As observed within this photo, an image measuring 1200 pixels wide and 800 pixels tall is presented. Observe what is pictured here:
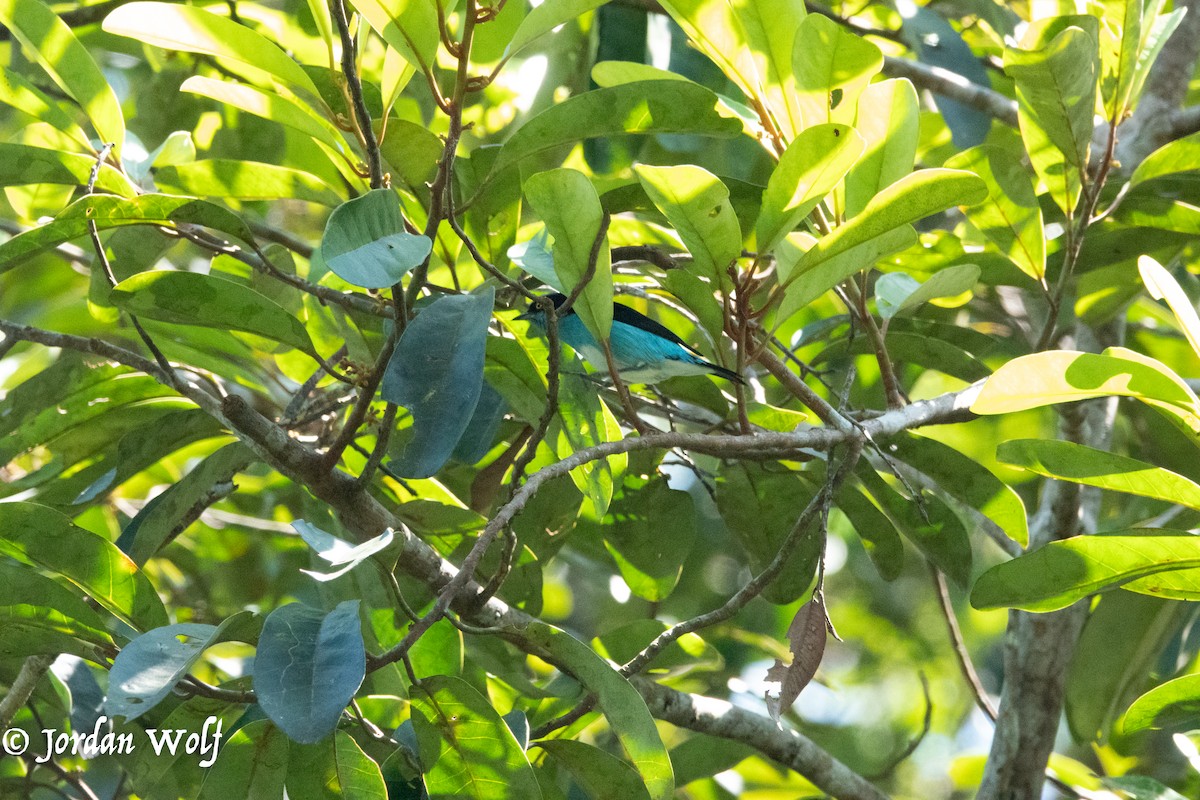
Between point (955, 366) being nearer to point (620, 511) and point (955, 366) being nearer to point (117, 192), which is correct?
point (620, 511)

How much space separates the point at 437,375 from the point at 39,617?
2.18 feet

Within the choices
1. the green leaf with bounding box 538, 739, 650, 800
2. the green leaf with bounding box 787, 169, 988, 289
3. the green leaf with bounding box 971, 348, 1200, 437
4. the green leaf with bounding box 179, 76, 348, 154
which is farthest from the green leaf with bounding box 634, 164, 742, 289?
the green leaf with bounding box 538, 739, 650, 800

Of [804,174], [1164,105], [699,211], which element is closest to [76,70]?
[699,211]

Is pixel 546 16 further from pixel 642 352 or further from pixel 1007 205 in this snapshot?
pixel 1007 205

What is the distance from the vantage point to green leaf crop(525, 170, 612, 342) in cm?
132

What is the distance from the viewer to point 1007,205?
188 centimetres

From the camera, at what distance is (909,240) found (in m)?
1.37

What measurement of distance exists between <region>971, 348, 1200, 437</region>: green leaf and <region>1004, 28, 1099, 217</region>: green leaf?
0.57m

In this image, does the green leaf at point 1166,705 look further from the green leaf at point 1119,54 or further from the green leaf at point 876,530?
the green leaf at point 1119,54

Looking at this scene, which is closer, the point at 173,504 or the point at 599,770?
the point at 599,770

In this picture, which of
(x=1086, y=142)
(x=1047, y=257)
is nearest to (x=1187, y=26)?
(x=1047, y=257)

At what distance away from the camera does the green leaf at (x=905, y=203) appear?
1.32m

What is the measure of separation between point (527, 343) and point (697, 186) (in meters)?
0.51

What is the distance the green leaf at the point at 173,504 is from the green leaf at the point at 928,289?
1.06m
